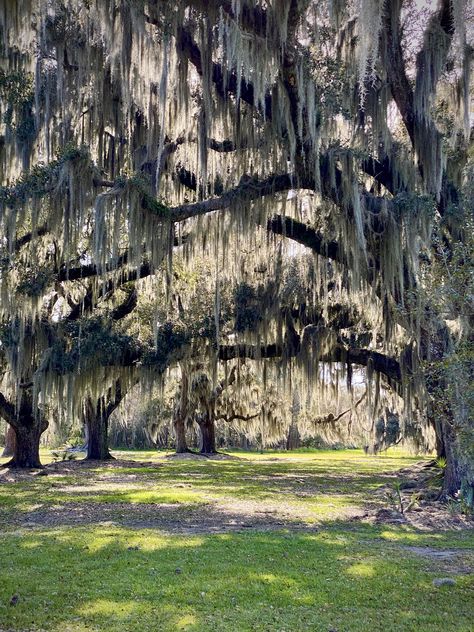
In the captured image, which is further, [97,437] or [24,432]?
[97,437]

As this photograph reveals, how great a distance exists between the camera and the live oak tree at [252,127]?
8273mm

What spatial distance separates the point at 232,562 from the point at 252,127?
6.44m

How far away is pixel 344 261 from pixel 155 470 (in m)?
9.02

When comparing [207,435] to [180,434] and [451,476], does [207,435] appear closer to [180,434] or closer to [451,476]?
[180,434]

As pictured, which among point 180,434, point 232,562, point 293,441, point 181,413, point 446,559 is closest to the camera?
point 232,562

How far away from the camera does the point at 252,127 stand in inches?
381

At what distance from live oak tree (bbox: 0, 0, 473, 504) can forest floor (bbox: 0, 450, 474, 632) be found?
1.62 m

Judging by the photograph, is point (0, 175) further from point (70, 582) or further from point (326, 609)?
point (326, 609)

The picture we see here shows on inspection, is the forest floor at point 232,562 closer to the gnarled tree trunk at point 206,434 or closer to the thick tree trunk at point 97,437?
the thick tree trunk at point 97,437

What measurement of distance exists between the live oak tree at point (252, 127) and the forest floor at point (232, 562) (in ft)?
5.31

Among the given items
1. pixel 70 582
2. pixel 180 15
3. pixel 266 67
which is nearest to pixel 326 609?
pixel 70 582

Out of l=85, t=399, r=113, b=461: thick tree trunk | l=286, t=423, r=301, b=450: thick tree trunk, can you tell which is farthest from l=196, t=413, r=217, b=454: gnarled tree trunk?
l=286, t=423, r=301, b=450: thick tree trunk

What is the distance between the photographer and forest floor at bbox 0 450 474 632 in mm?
4293

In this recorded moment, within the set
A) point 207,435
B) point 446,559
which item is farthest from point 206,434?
point 446,559
